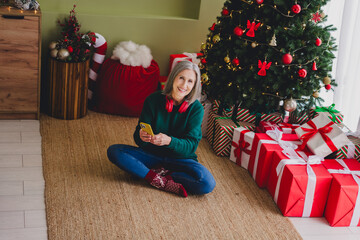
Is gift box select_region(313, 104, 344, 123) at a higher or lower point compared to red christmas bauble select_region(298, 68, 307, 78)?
lower

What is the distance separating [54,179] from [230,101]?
133cm

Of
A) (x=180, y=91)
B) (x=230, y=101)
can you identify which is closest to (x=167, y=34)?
(x=230, y=101)

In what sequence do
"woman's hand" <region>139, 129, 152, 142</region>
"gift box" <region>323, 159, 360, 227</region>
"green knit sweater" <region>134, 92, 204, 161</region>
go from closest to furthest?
"gift box" <region>323, 159, 360, 227</region>
"woman's hand" <region>139, 129, 152, 142</region>
"green knit sweater" <region>134, 92, 204, 161</region>

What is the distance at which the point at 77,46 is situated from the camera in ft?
12.1

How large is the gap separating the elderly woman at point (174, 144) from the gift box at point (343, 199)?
2.39 ft

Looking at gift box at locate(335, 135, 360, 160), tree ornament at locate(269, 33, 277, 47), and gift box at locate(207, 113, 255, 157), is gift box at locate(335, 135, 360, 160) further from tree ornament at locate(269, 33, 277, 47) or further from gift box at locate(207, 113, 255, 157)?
tree ornament at locate(269, 33, 277, 47)

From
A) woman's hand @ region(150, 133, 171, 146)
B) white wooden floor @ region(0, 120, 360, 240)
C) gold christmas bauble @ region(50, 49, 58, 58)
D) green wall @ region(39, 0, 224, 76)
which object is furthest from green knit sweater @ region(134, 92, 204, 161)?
green wall @ region(39, 0, 224, 76)

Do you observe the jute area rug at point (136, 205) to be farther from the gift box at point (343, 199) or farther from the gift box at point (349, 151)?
the gift box at point (349, 151)

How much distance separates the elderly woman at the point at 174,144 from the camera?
2.92 meters

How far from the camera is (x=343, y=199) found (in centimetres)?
276

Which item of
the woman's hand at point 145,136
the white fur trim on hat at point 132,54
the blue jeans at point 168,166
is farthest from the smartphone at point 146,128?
the white fur trim on hat at point 132,54

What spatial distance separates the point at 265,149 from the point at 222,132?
45 cm

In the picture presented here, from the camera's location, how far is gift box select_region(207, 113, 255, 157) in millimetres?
3436

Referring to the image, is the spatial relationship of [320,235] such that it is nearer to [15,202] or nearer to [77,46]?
[15,202]
